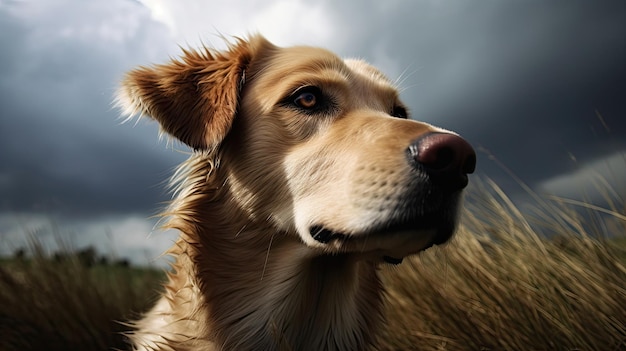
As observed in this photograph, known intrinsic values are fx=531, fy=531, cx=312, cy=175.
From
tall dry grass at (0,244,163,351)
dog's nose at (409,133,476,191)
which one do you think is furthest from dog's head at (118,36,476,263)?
tall dry grass at (0,244,163,351)

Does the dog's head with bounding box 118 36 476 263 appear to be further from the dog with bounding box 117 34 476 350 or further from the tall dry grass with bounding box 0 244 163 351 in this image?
the tall dry grass with bounding box 0 244 163 351

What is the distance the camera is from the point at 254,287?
9.14 ft

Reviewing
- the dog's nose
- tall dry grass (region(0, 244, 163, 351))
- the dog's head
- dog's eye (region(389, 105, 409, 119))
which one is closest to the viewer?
the dog's nose

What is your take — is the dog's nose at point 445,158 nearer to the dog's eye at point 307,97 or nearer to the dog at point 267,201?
the dog at point 267,201

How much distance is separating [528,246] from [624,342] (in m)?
0.90

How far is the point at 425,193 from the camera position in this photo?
2117 millimetres

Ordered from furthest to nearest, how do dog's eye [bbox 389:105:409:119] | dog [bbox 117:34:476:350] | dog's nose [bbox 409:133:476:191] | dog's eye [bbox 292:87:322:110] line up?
dog's eye [bbox 389:105:409:119] < dog's eye [bbox 292:87:322:110] < dog [bbox 117:34:476:350] < dog's nose [bbox 409:133:476:191]

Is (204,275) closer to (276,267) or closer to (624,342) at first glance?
(276,267)

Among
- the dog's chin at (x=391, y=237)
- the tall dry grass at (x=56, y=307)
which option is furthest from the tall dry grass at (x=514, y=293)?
the tall dry grass at (x=56, y=307)

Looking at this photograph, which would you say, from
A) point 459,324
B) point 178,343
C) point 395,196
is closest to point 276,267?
point 178,343

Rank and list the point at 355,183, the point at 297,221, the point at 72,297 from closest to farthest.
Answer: the point at 355,183 < the point at 297,221 < the point at 72,297

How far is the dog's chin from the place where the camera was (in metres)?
2.20

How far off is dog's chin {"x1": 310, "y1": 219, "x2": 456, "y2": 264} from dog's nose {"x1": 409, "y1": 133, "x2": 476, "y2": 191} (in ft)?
0.66

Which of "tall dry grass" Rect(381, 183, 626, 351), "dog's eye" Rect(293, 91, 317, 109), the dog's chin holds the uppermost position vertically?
"dog's eye" Rect(293, 91, 317, 109)
